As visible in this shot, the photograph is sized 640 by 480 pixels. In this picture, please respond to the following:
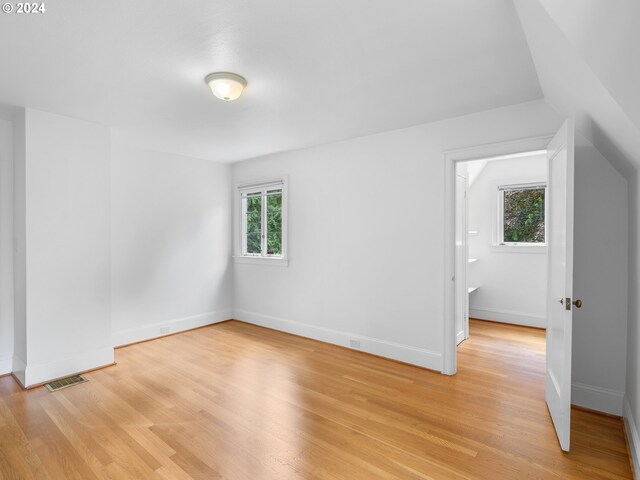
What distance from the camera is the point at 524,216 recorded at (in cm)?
528

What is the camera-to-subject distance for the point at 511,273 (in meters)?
5.21

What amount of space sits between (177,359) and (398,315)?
2405 mm

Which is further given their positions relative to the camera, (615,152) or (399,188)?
(399,188)

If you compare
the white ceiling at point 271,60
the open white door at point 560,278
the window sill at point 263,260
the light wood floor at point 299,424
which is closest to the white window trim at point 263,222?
the window sill at point 263,260

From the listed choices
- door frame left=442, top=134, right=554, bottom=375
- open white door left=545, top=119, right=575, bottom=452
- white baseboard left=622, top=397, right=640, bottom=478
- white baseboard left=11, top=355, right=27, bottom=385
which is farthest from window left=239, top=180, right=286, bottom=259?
white baseboard left=622, top=397, right=640, bottom=478

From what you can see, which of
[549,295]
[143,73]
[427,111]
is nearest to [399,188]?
[427,111]

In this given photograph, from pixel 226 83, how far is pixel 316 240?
2.35 metres

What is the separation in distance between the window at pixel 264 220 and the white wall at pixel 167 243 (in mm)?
285

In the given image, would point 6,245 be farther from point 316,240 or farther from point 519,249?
point 519,249

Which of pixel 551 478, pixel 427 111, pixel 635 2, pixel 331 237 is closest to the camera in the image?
pixel 635 2

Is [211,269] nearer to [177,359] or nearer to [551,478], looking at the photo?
Answer: [177,359]

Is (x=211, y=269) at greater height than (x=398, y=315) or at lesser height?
greater

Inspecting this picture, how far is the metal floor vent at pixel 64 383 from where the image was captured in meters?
3.00

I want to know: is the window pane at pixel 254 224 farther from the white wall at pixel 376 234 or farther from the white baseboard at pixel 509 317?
the white baseboard at pixel 509 317
